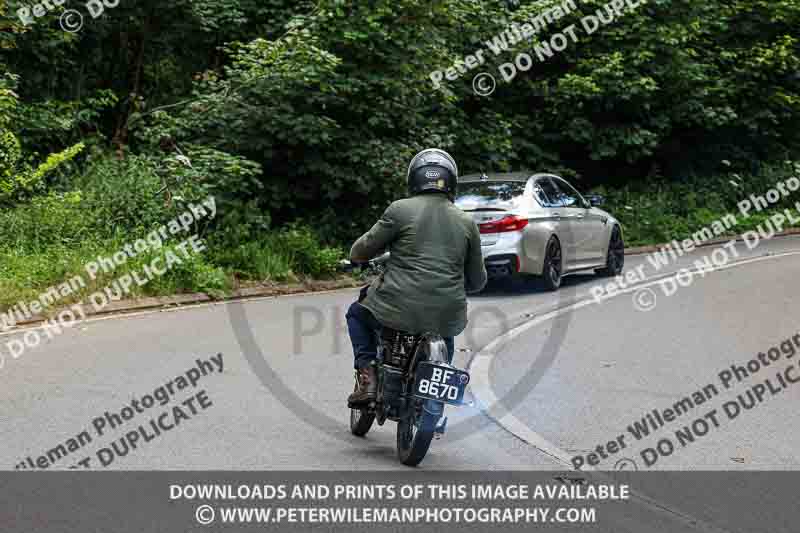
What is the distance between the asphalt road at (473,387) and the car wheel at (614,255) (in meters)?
3.49

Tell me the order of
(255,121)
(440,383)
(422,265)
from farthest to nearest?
(255,121) < (422,265) < (440,383)

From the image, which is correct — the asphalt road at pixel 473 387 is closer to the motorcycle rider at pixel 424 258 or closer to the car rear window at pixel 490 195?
the motorcycle rider at pixel 424 258

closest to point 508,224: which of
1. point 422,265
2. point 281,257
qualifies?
point 281,257

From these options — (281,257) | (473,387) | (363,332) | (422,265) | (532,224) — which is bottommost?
(281,257)

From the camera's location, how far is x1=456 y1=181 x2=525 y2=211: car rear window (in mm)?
16328

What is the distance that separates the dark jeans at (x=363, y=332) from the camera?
286 inches

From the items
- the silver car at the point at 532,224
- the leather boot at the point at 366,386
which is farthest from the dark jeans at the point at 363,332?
the silver car at the point at 532,224

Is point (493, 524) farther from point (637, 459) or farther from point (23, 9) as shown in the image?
point (23, 9)

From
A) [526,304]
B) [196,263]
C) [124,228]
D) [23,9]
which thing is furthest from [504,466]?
[23,9]

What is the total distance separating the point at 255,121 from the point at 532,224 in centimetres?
552

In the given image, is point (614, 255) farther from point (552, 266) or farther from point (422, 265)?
point (422, 265)

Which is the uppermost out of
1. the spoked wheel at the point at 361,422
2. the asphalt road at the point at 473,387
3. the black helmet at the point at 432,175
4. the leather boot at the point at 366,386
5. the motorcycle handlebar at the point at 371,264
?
the black helmet at the point at 432,175

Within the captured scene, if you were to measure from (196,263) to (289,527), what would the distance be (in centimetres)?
1085

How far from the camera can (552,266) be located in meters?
16.8
